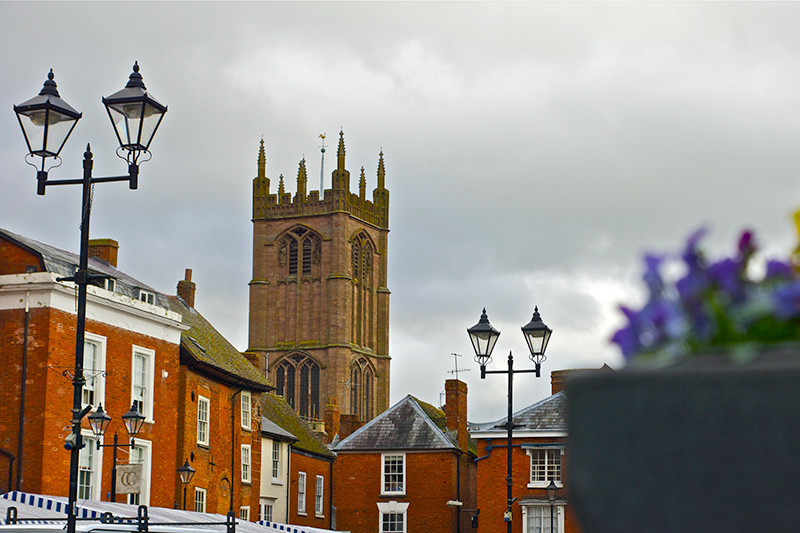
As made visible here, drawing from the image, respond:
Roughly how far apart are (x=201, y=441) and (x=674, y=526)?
112 feet

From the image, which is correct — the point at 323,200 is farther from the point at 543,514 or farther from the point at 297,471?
the point at 543,514

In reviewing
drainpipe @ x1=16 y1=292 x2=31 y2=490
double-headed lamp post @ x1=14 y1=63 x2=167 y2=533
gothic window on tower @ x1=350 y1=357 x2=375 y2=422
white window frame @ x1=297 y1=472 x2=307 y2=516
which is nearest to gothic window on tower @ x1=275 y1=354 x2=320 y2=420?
gothic window on tower @ x1=350 y1=357 x2=375 y2=422

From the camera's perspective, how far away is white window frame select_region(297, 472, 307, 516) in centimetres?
4888

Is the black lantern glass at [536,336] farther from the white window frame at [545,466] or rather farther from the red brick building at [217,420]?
the white window frame at [545,466]

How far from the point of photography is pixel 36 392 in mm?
27766

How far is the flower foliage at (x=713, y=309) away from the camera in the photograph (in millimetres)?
1769

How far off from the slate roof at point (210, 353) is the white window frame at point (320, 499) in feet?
35.5

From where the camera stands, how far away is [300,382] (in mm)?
107375

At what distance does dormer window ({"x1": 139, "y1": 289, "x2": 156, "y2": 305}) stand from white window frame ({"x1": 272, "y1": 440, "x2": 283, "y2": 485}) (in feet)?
44.4

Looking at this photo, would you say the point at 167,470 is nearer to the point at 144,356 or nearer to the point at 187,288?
the point at 144,356

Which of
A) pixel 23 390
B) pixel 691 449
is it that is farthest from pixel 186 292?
pixel 691 449

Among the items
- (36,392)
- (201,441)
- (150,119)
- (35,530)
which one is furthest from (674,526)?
(201,441)

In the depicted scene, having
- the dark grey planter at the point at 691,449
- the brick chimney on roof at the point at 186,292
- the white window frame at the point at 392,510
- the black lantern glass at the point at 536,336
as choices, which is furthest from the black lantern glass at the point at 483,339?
the white window frame at the point at 392,510

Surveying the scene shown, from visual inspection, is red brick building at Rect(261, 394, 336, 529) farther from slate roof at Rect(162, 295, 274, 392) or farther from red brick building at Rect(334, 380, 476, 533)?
slate roof at Rect(162, 295, 274, 392)
